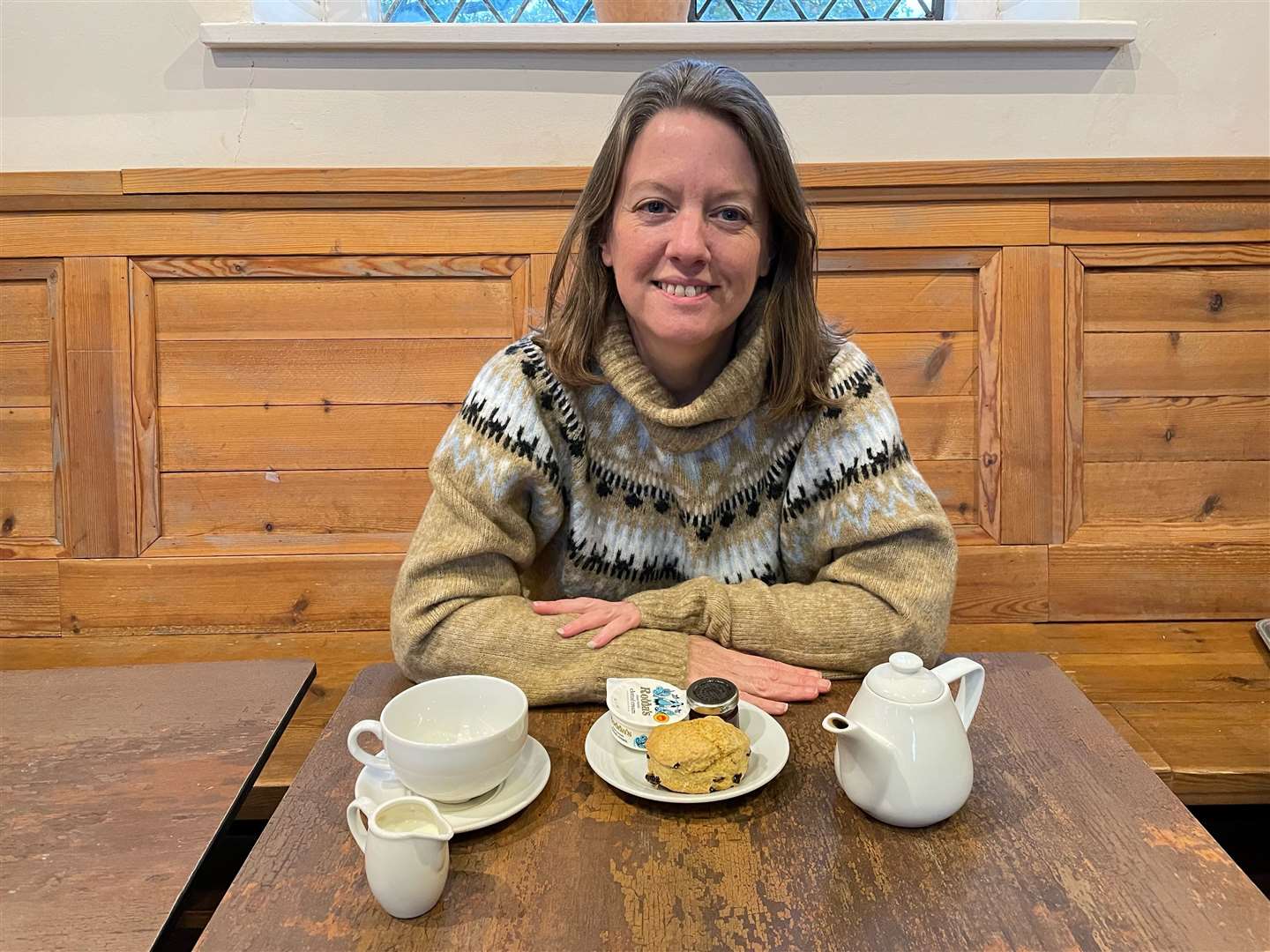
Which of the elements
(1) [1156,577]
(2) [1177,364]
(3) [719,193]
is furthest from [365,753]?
(2) [1177,364]

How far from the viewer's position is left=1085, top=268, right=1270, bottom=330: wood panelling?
1979mm

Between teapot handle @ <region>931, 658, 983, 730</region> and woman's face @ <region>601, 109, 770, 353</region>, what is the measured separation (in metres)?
0.56

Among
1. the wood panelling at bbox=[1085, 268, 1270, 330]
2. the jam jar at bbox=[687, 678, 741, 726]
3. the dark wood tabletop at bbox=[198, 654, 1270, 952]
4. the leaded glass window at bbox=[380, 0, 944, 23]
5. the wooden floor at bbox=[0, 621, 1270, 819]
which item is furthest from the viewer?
the leaded glass window at bbox=[380, 0, 944, 23]

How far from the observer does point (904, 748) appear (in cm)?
75

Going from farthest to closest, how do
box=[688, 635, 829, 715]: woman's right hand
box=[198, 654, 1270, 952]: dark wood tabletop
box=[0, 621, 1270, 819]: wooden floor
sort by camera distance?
box=[0, 621, 1270, 819]: wooden floor < box=[688, 635, 829, 715]: woman's right hand < box=[198, 654, 1270, 952]: dark wood tabletop

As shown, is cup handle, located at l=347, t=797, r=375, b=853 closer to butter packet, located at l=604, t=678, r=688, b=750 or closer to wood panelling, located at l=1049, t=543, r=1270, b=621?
butter packet, located at l=604, t=678, r=688, b=750

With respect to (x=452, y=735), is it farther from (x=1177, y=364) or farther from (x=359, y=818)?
(x=1177, y=364)

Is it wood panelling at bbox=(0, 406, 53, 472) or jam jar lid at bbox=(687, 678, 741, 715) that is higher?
wood panelling at bbox=(0, 406, 53, 472)

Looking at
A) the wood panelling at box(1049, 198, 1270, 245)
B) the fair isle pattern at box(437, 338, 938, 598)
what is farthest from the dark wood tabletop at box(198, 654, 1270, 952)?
the wood panelling at box(1049, 198, 1270, 245)

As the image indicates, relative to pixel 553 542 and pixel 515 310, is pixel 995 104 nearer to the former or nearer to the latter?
pixel 515 310

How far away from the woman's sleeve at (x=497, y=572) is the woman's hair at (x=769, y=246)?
11cm

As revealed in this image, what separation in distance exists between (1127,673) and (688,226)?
1289mm

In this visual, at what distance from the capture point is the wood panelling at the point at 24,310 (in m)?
1.96

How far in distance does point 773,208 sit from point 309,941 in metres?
1.02
